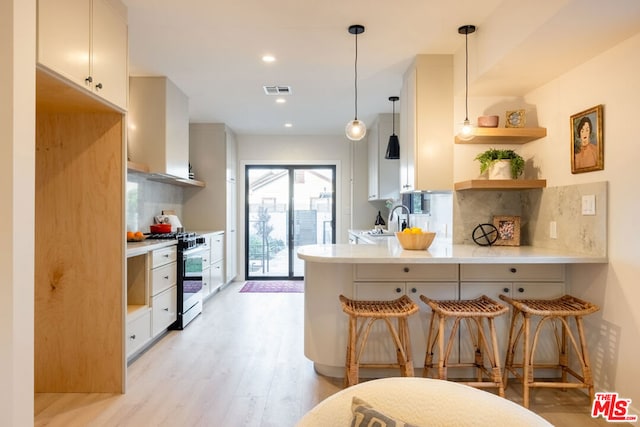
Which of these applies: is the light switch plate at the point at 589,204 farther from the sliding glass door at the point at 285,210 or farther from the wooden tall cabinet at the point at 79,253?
the sliding glass door at the point at 285,210

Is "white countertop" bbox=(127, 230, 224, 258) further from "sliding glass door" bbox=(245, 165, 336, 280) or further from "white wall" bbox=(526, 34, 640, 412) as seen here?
"white wall" bbox=(526, 34, 640, 412)

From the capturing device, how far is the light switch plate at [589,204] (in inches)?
92.0

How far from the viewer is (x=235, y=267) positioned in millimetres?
A: 6312

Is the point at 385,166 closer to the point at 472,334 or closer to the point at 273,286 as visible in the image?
the point at 273,286

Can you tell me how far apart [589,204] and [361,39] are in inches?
75.7

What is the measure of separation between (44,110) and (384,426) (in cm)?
264

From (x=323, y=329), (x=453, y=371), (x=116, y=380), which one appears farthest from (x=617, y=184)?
(x=116, y=380)

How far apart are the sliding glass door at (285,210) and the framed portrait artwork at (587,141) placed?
4.24 meters

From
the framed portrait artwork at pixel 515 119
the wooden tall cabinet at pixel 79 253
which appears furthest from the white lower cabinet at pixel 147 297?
the framed portrait artwork at pixel 515 119

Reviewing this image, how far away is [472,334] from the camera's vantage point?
98.0 inches

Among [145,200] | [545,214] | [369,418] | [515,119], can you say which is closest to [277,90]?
[145,200]

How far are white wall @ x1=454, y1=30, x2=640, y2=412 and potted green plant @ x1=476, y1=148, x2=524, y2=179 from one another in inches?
12.7

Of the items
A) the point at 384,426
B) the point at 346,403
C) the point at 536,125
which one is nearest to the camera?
the point at 384,426

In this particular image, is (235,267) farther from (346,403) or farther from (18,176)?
(346,403)
